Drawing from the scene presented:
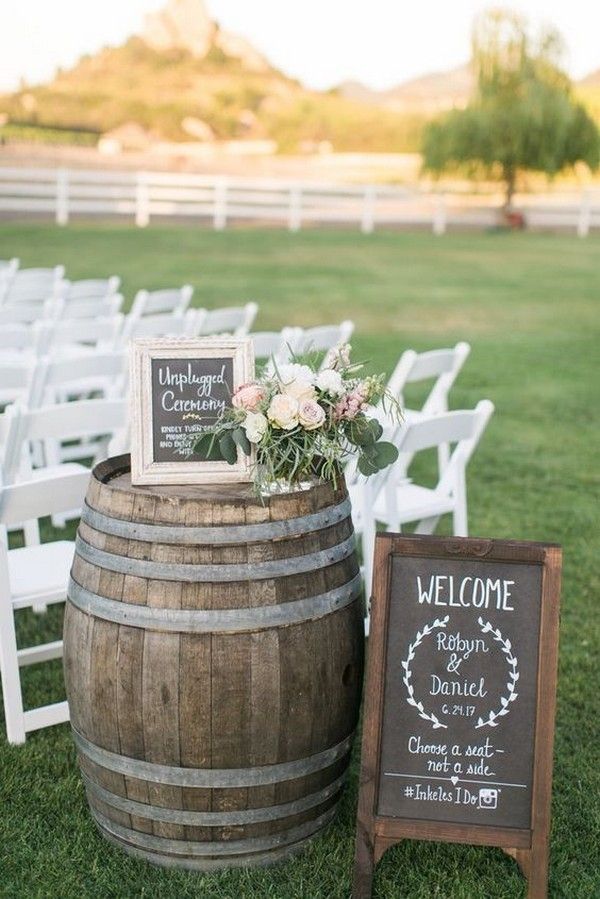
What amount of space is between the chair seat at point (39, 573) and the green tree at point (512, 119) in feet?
105

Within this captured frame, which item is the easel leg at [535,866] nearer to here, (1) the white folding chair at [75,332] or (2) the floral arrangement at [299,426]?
(2) the floral arrangement at [299,426]

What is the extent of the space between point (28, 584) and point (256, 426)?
1.47m

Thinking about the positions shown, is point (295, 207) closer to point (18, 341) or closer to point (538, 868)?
point (18, 341)

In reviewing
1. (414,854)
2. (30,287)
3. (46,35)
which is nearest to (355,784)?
(414,854)

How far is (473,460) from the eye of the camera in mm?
8305

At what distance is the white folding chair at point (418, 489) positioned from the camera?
4.72 m

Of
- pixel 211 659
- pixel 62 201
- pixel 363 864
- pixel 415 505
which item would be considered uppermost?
pixel 211 659

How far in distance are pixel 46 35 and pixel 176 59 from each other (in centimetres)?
2900

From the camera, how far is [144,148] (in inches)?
Result: 2682

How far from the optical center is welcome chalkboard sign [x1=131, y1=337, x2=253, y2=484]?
3.41m

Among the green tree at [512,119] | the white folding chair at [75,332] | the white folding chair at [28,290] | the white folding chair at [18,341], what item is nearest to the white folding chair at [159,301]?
the white folding chair at [28,290]

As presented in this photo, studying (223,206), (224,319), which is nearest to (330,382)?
(224,319)

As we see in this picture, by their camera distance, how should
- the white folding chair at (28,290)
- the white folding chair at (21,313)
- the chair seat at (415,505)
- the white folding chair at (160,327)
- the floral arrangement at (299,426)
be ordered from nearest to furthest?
1. the floral arrangement at (299,426)
2. the chair seat at (415,505)
3. the white folding chair at (160,327)
4. the white folding chair at (21,313)
5. the white folding chair at (28,290)

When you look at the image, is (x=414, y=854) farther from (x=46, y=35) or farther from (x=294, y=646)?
(x=46, y=35)
